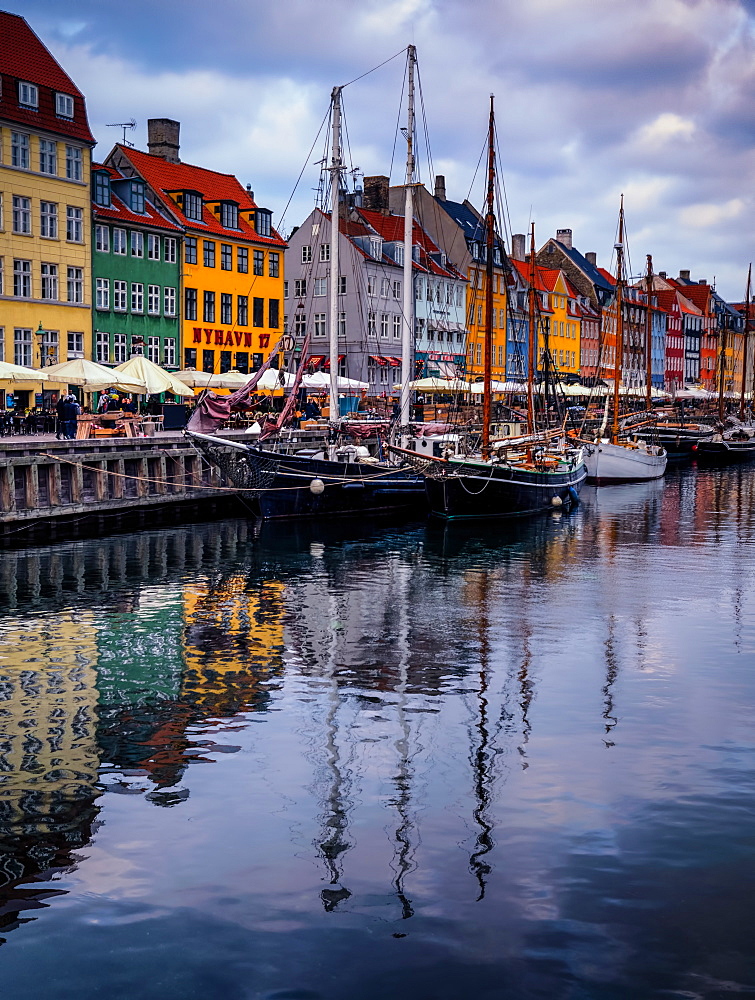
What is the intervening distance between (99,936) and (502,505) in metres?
33.0

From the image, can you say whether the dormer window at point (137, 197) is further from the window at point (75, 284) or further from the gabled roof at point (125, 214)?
the window at point (75, 284)

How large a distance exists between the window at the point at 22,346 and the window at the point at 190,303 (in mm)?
12789

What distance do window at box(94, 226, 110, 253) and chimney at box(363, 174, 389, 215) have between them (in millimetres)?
33700

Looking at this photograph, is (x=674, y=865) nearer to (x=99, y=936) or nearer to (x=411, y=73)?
(x=99, y=936)

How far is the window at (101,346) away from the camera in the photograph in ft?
186

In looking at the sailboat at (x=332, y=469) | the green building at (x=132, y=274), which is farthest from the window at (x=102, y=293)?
the sailboat at (x=332, y=469)

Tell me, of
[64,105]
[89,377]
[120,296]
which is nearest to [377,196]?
[120,296]

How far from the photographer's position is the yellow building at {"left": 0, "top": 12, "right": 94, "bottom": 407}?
50719 millimetres

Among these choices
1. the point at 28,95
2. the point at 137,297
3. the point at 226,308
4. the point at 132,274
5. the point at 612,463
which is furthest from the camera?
the point at 226,308

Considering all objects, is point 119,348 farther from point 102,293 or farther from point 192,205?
point 192,205

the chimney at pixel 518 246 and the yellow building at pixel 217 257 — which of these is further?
the chimney at pixel 518 246

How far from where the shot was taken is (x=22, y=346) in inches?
2037

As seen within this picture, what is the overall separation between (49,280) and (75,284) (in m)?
1.81

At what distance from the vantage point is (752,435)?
279 feet
